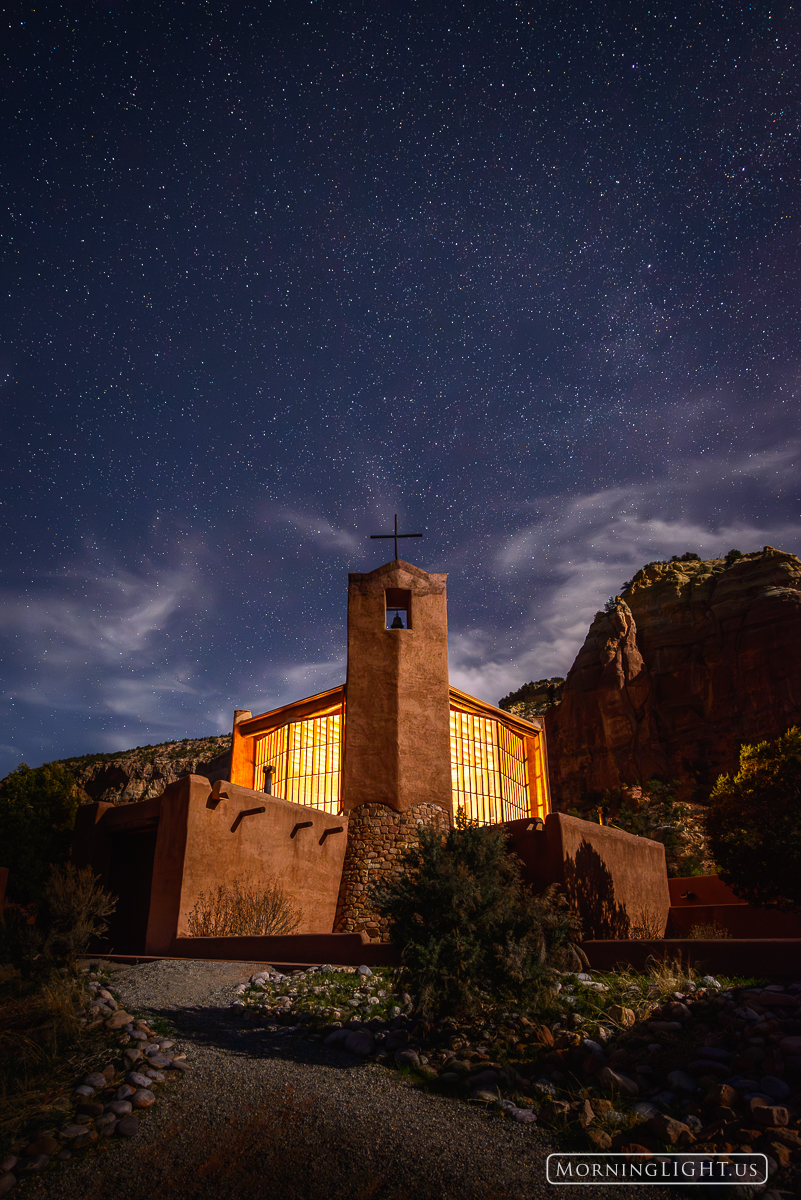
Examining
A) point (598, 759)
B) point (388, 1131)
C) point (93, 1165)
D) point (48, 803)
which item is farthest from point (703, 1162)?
point (598, 759)

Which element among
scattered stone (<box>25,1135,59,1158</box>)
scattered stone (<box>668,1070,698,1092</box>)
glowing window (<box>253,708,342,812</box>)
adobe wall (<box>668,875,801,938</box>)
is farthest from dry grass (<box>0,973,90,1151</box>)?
adobe wall (<box>668,875,801,938</box>)

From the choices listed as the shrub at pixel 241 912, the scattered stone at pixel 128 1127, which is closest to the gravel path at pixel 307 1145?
the scattered stone at pixel 128 1127

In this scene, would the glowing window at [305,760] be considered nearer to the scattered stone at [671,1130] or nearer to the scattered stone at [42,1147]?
the scattered stone at [42,1147]

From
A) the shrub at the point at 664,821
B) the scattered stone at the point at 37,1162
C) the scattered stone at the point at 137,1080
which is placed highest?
→ the shrub at the point at 664,821

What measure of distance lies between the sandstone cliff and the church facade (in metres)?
42.3

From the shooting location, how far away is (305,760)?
2144 centimetres

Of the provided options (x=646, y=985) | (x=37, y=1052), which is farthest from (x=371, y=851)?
(x=37, y=1052)

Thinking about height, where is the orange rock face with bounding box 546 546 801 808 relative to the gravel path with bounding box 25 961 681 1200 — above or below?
above

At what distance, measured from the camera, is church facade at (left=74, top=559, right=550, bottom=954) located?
13.6 m

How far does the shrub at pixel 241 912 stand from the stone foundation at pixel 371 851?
200 cm

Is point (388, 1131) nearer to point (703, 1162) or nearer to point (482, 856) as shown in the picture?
point (703, 1162)

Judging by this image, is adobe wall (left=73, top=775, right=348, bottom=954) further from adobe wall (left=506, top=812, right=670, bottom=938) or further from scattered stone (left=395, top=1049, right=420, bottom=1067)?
scattered stone (left=395, top=1049, right=420, bottom=1067)

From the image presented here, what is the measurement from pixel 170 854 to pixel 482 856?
7095 mm

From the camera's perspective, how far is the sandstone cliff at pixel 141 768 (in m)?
64.3
